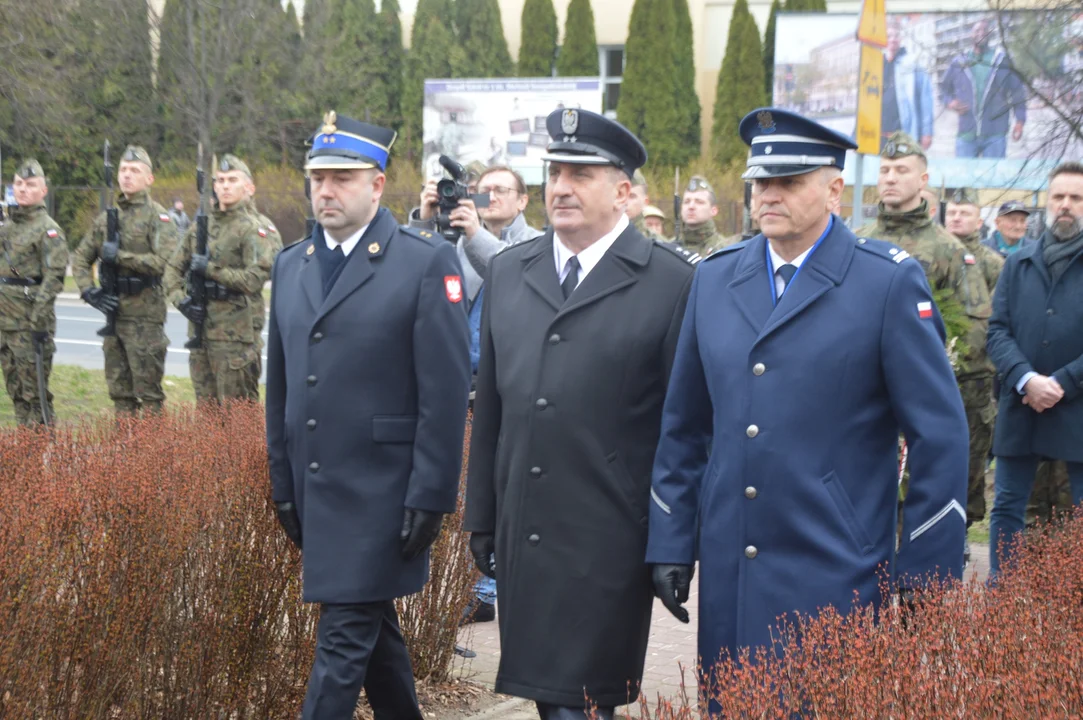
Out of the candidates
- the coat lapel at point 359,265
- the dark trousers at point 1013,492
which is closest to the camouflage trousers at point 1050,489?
the dark trousers at point 1013,492

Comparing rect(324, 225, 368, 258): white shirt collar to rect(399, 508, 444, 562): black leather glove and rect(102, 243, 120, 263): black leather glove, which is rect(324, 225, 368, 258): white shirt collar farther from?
rect(102, 243, 120, 263): black leather glove

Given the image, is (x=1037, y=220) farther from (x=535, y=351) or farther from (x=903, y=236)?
(x=535, y=351)

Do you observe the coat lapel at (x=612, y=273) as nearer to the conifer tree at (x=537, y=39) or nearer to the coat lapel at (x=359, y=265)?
the coat lapel at (x=359, y=265)

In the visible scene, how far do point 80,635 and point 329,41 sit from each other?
32975 millimetres

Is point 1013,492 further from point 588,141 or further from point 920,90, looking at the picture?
point 920,90

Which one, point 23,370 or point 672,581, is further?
point 23,370

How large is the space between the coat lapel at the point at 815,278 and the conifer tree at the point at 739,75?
3836cm

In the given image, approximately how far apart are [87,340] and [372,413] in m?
18.3

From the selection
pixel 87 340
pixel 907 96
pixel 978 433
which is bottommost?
pixel 87 340

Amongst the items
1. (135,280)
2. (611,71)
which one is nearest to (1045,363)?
(135,280)

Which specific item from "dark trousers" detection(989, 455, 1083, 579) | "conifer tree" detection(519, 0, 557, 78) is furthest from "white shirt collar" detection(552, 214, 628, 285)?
"conifer tree" detection(519, 0, 557, 78)

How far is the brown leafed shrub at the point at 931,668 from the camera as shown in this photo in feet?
8.05

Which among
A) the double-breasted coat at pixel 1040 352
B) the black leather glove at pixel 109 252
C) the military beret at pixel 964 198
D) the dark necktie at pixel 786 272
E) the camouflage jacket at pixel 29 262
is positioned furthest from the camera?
the camouflage jacket at pixel 29 262

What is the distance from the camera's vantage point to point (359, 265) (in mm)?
4855
